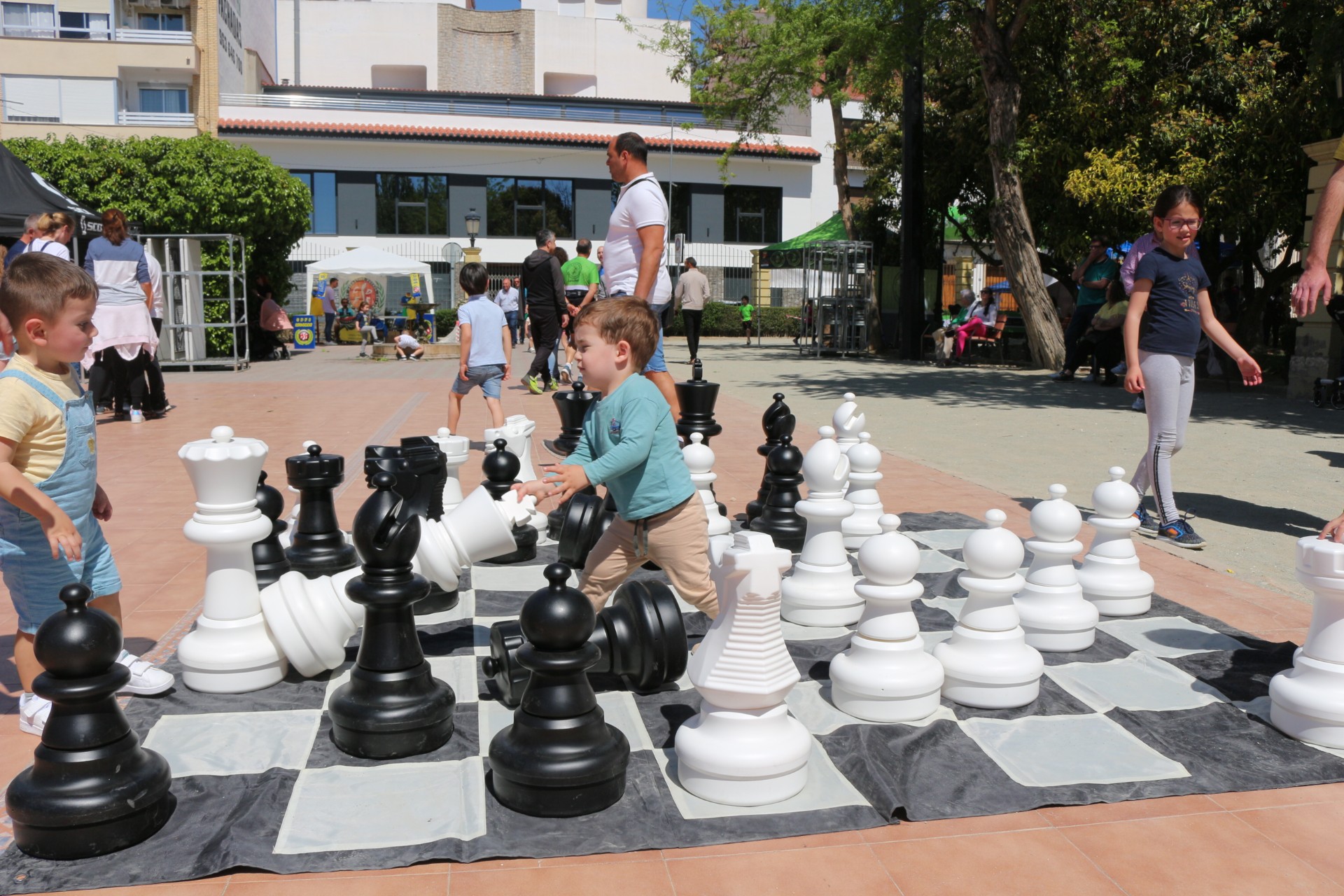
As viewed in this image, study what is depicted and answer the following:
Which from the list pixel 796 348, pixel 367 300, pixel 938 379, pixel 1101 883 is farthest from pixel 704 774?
pixel 367 300

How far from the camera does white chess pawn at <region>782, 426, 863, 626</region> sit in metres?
3.51

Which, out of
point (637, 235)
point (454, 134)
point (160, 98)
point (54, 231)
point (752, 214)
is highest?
point (160, 98)

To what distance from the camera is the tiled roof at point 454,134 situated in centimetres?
2967

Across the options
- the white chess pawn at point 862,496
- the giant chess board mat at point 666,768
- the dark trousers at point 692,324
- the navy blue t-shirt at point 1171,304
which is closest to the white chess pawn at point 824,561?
the giant chess board mat at point 666,768

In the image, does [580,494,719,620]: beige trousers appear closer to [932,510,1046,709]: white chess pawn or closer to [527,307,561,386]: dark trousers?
[932,510,1046,709]: white chess pawn

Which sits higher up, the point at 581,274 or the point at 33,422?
the point at 581,274

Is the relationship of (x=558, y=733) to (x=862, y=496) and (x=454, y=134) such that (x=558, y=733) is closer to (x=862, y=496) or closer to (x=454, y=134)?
(x=862, y=496)

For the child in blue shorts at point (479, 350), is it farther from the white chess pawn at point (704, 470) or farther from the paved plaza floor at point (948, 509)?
the white chess pawn at point (704, 470)

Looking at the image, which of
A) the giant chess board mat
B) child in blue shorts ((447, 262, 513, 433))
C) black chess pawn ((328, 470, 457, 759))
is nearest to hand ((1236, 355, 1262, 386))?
the giant chess board mat

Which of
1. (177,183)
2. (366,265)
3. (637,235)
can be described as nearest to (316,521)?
(637,235)

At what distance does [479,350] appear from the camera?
692 centimetres

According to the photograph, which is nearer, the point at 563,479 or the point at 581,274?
the point at 563,479

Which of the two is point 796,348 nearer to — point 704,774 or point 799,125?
point 799,125

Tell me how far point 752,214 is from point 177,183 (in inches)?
809
